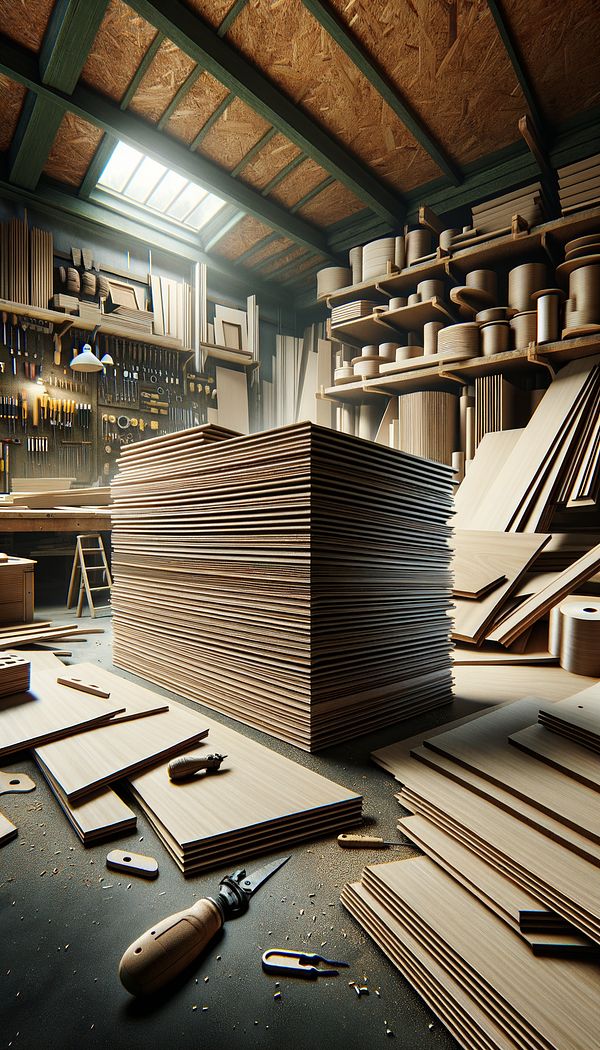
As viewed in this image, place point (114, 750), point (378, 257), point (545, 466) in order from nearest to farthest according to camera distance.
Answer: point (114, 750), point (545, 466), point (378, 257)

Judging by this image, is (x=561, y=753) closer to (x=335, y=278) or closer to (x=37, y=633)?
(x=37, y=633)

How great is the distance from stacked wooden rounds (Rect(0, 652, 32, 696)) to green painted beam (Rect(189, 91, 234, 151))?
217 inches

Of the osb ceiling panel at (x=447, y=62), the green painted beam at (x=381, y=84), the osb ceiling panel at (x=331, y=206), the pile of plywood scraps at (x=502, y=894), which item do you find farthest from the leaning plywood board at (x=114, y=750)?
the osb ceiling panel at (x=331, y=206)

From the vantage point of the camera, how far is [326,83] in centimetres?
485

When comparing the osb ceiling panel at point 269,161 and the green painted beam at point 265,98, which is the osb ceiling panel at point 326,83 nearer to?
the green painted beam at point 265,98

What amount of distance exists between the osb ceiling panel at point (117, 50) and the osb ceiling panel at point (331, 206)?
254cm

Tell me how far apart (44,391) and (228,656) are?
5.40 m

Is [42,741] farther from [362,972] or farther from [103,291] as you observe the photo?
[103,291]

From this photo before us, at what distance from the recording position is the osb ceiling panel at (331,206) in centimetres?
A: 651

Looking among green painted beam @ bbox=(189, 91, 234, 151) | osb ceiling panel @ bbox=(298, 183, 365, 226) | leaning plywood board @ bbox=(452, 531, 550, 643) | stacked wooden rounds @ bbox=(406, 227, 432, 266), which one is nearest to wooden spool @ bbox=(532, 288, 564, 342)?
stacked wooden rounds @ bbox=(406, 227, 432, 266)

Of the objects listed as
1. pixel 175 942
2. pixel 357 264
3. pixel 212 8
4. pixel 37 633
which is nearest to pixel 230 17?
pixel 212 8

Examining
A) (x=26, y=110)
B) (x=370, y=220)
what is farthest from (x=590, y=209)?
(x=26, y=110)

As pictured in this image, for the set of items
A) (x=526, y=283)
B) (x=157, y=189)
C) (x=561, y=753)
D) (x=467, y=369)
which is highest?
(x=157, y=189)

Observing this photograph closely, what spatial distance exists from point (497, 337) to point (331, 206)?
3.30 metres
